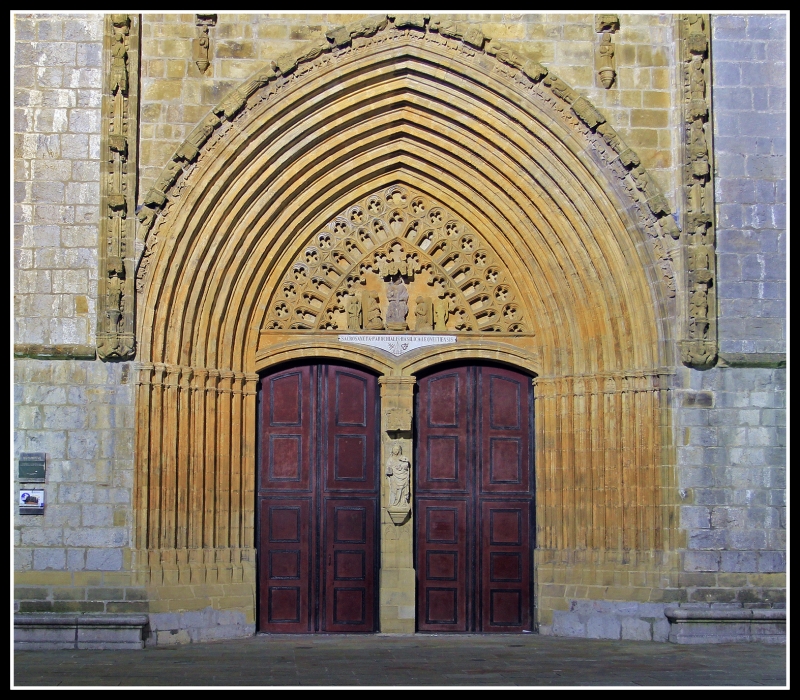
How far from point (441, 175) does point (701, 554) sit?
16.8 ft

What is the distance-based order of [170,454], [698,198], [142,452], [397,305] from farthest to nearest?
[397,305], [698,198], [170,454], [142,452]

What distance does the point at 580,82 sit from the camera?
15.2 metres

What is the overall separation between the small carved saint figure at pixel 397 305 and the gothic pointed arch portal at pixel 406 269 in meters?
0.08

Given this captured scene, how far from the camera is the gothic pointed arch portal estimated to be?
14.9 m

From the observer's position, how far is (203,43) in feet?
49.2

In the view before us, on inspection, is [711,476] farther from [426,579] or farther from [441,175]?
[441,175]

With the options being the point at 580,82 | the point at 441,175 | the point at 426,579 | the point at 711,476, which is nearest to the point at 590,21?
the point at 580,82

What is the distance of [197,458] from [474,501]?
321cm

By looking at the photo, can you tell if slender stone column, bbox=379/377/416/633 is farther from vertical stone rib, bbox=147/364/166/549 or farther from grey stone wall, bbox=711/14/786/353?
grey stone wall, bbox=711/14/786/353

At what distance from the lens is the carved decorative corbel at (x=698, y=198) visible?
14.7 meters

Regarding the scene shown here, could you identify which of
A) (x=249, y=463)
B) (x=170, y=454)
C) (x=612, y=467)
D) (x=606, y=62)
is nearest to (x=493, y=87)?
(x=606, y=62)

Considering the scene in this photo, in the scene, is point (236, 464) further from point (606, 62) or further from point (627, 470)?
point (606, 62)

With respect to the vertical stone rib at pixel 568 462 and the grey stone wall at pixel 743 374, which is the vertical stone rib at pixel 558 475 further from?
the grey stone wall at pixel 743 374

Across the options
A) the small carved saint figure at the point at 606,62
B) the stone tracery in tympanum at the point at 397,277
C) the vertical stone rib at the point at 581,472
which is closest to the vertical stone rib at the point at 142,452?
the stone tracery in tympanum at the point at 397,277
